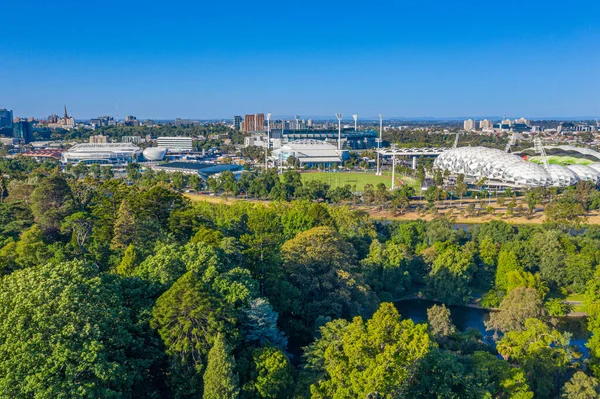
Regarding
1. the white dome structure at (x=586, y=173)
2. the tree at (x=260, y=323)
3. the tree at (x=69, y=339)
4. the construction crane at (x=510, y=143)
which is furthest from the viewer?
the construction crane at (x=510, y=143)

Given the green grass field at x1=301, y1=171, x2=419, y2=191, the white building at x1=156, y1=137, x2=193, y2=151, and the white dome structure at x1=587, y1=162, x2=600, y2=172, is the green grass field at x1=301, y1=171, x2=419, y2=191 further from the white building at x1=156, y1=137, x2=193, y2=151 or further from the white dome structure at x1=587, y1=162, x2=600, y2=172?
the white building at x1=156, y1=137, x2=193, y2=151

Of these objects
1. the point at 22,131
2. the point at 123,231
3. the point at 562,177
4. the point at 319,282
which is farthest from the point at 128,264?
the point at 22,131

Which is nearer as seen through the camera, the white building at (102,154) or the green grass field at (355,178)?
the green grass field at (355,178)

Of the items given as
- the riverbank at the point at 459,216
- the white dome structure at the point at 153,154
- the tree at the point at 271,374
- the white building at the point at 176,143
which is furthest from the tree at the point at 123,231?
the white building at the point at 176,143

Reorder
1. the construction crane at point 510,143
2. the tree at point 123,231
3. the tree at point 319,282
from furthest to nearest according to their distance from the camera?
the construction crane at point 510,143 → the tree at point 123,231 → the tree at point 319,282

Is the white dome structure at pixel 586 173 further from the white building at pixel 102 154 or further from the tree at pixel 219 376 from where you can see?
the white building at pixel 102 154

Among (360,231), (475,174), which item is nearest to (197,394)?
(360,231)

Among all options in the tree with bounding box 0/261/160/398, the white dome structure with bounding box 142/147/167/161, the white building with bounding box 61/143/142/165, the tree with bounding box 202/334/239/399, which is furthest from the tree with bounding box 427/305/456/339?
the white dome structure with bounding box 142/147/167/161
